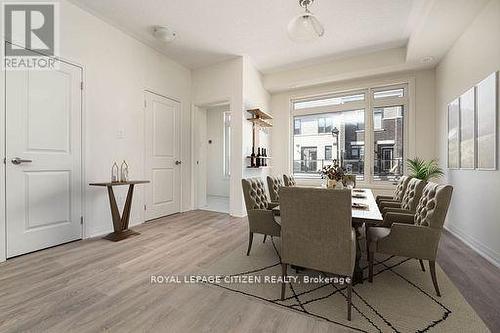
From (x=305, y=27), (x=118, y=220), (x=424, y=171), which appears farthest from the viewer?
(x=424, y=171)

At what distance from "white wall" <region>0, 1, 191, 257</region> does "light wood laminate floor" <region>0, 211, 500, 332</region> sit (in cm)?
81

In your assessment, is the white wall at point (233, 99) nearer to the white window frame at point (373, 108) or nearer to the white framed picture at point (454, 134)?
the white window frame at point (373, 108)

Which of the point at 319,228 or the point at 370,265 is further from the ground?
the point at 319,228

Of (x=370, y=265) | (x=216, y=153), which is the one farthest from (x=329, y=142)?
(x=370, y=265)

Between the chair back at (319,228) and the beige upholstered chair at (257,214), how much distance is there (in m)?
0.70

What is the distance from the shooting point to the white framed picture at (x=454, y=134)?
10.7 feet

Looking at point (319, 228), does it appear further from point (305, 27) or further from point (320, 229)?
point (305, 27)

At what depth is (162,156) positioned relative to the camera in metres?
4.27

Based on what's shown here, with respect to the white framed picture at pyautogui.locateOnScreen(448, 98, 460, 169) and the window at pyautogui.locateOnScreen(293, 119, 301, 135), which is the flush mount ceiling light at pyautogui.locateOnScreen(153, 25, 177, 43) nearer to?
the window at pyautogui.locateOnScreen(293, 119, 301, 135)

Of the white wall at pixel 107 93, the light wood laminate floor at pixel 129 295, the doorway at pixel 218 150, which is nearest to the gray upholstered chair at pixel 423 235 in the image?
the light wood laminate floor at pixel 129 295

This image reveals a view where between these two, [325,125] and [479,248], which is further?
[325,125]

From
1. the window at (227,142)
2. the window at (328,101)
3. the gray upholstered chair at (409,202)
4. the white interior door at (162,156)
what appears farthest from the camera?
the window at (227,142)

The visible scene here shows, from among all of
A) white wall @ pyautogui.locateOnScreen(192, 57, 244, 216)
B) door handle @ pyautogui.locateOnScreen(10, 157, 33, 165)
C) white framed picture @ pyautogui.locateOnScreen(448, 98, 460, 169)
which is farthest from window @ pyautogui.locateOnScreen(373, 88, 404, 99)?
door handle @ pyautogui.locateOnScreen(10, 157, 33, 165)

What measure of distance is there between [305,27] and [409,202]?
2.18 meters
